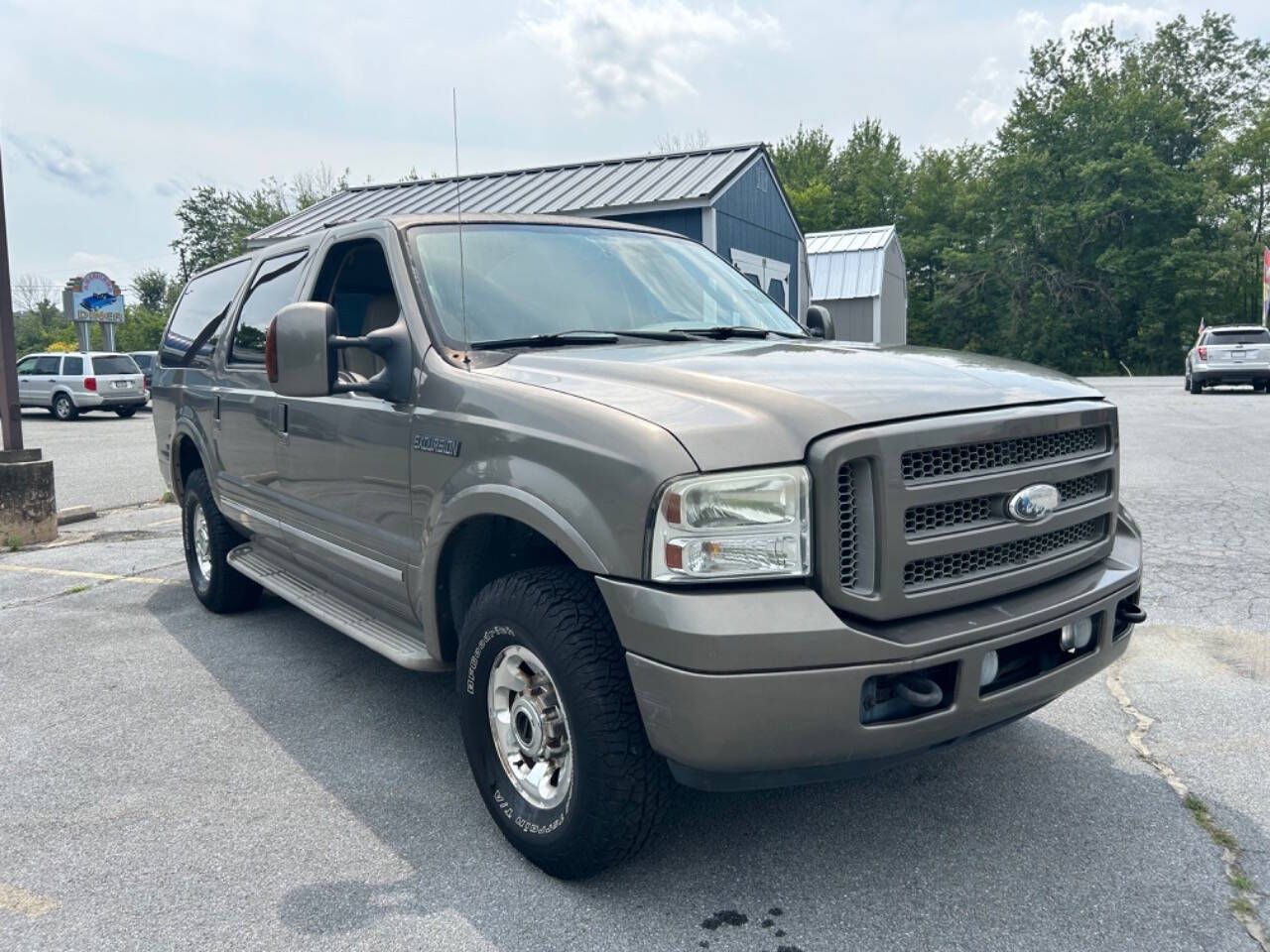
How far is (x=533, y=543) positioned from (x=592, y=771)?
0.81m

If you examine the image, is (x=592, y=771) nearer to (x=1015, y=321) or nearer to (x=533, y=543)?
(x=533, y=543)

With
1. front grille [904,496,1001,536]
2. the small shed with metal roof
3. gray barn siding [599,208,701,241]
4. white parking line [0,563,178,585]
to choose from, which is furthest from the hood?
the small shed with metal roof

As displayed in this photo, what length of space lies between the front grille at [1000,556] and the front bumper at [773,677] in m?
0.12

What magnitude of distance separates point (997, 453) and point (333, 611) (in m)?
2.60

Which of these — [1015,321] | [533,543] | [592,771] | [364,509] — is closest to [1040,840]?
[592,771]

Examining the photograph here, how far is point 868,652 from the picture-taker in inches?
89.8

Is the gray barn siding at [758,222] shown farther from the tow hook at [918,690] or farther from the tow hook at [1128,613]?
the tow hook at [918,690]

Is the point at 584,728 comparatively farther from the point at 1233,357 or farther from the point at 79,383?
the point at 79,383

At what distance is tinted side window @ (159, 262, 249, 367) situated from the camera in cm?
535

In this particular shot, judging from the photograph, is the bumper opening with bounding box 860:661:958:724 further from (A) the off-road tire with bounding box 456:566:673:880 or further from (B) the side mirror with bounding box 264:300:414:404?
(B) the side mirror with bounding box 264:300:414:404

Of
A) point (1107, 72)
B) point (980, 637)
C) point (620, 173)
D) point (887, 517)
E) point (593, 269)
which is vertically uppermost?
point (1107, 72)

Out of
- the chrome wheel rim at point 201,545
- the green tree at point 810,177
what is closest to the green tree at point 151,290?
the green tree at point 810,177

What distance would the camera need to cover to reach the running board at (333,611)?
333cm

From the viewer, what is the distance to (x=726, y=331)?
3758 millimetres
